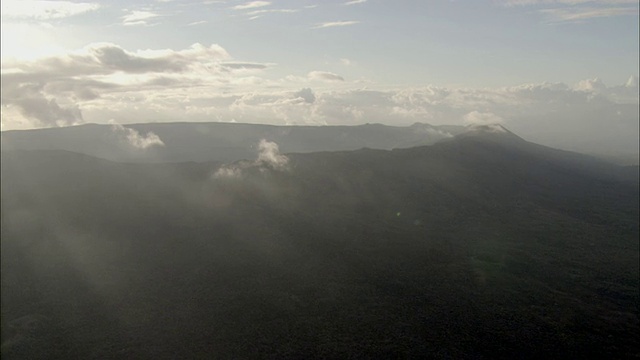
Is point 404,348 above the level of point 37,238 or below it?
below

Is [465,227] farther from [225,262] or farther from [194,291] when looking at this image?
[194,291]

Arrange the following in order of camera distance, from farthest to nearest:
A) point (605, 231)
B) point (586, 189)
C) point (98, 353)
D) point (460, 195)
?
point (586, 189)
point (460, 195)
point (605, 231)
point (98, 353)

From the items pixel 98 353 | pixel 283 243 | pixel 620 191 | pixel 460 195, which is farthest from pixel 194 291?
pixel 620 191

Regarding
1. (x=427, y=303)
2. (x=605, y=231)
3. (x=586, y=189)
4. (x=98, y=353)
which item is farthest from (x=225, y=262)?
(x=586, y=189)

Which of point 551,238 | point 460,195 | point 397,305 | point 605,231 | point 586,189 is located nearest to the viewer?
point 397,305

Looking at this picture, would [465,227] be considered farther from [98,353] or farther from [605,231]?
[98,353]

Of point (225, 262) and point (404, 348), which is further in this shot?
point (225, 262)
